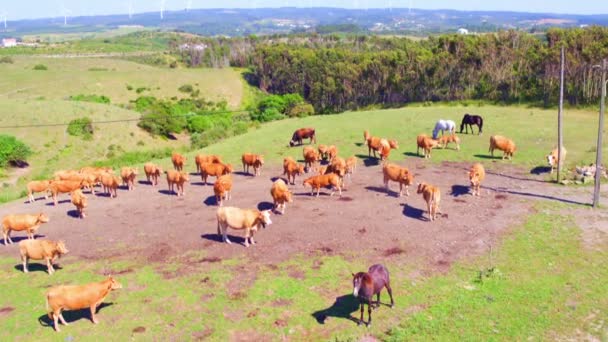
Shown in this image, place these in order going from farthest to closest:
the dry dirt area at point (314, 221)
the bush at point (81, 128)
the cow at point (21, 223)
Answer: the bush at point (81, 128) → the cow at point (21, 223) → the dry dirt area at point (314, 221)

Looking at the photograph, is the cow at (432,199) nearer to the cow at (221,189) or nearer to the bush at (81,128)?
the cow at (221,189)

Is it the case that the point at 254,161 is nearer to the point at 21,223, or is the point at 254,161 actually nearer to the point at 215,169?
the point at 215,169

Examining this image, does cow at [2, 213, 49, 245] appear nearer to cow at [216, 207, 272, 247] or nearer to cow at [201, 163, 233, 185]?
cow at [216, 207, 272, 247]

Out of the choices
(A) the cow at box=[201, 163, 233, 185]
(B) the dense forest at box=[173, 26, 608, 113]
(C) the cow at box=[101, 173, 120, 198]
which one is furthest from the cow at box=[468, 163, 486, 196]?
(B) the dense forest at box=[173, 26, 608, 113]

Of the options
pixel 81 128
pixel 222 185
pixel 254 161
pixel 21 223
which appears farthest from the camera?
pixel 81 128

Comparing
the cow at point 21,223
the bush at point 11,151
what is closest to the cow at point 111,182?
the cow at point 21,223

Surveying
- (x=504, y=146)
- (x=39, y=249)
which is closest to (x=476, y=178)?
(x=504, y=146)

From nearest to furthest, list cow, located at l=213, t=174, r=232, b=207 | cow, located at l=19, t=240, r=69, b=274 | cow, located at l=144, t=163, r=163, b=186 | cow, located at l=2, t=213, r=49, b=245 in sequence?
1. cow, located at l=19, t=240, r=69, b=274
2. cow, located at l=2, t=213, r=49, b=245
3. cow, located at l=213, t=174, r=232, b=207
4. cow, located at l=144, t=163, r=163, b=186
